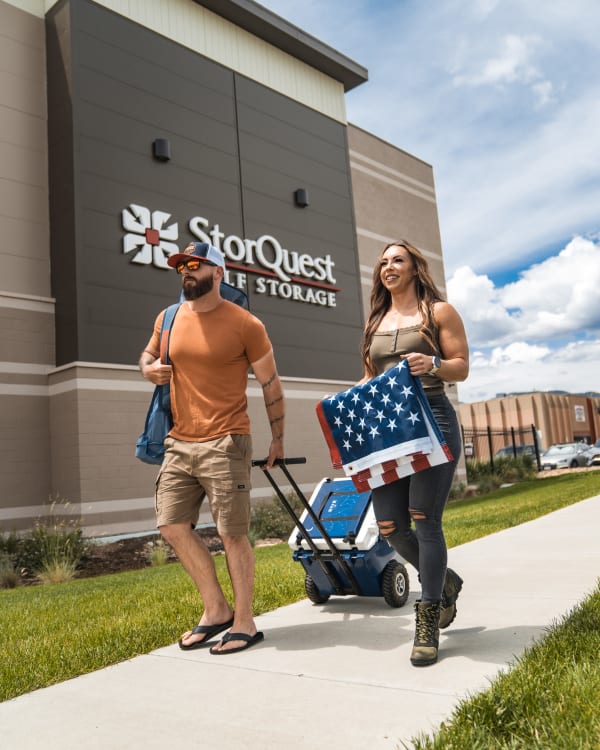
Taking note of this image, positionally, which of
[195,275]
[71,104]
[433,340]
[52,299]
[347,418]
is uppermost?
[71,104]

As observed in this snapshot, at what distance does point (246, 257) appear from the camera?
59.6ft

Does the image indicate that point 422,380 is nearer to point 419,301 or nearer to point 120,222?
point 419,301

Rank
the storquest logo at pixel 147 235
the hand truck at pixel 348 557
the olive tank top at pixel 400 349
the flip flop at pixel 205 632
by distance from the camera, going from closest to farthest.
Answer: the olive tank top at pixel 400 349 → the flip flop at pixel 205 632 → the hand truck at pixel 348 557 → the storquest logo at pixel 147 235

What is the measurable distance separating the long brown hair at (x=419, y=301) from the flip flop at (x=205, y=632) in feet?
6.01

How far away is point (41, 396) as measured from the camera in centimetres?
1472

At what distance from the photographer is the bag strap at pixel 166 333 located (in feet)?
14.5

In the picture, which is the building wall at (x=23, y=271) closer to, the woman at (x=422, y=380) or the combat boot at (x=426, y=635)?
the woman at (x=422, y=380)

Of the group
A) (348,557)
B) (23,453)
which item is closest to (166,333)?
(348,557)

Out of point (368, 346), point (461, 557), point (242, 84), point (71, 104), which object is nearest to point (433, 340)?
point (368, 346)

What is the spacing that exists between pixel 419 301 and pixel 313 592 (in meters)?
2.37

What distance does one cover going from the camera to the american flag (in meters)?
3.66

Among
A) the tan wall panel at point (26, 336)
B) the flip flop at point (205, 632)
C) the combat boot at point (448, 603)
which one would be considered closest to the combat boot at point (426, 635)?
the combat boot at point (448, 603)

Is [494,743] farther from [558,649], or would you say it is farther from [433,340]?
[433,340]

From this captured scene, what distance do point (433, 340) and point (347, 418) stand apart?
0.66 metres
